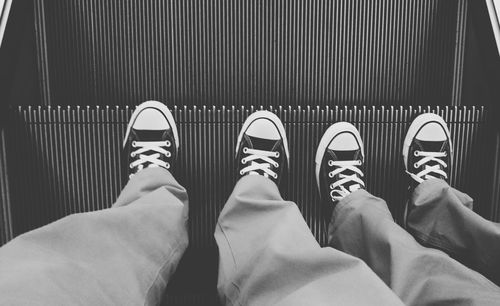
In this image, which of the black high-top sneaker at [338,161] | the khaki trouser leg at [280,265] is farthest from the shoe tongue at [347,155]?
the khaki trouser leg at [280,265]

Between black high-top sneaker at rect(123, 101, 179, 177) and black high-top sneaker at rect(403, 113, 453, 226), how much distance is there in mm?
799

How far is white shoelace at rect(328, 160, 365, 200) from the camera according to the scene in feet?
4.32

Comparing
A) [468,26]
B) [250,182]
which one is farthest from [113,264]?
[468,26]

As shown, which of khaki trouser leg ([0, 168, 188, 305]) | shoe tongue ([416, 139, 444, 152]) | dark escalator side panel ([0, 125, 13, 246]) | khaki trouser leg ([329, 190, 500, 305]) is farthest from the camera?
shoe tongue ([416, 139, 444, 152])

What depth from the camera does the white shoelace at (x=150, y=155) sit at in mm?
1312

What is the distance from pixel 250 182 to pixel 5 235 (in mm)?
857

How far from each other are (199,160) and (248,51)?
1.39 ft

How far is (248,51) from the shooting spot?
1422 millimetres

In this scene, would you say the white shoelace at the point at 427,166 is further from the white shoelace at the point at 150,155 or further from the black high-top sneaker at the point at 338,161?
the white shoelace at the point at 150,155

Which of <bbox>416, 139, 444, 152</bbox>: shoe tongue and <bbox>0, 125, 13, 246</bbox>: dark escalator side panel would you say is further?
<bbox>416, 139, 444, 152</bbox>: shoe tongue

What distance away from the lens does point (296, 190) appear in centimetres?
141

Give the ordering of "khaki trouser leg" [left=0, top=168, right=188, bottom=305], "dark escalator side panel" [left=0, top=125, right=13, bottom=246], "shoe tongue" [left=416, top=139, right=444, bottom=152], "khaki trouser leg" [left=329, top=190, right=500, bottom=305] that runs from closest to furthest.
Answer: "khaki trouser leg" [left=0, top=168, right=188, bottom=305] < "khaki trouser leg" [left=329, top=190, right=500, bottom=305] < "dark escalator side panel" [left=0, top=125, right=13, bottom=246] < "shoe tongue" [left=416, top=139, right=444, bottom=152]

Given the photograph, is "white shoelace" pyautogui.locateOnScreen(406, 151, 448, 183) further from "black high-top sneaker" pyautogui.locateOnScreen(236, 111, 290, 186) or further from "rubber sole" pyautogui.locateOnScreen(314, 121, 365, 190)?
"black high-top sneaker" pyautogui.locateOnScreen(236, 111, 290, 186)

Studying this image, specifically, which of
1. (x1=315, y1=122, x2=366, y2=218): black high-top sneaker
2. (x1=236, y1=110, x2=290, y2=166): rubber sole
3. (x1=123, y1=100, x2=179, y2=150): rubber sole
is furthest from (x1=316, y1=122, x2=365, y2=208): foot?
(x1=123, y1=100, x2=179, y2=150): rubber sole
